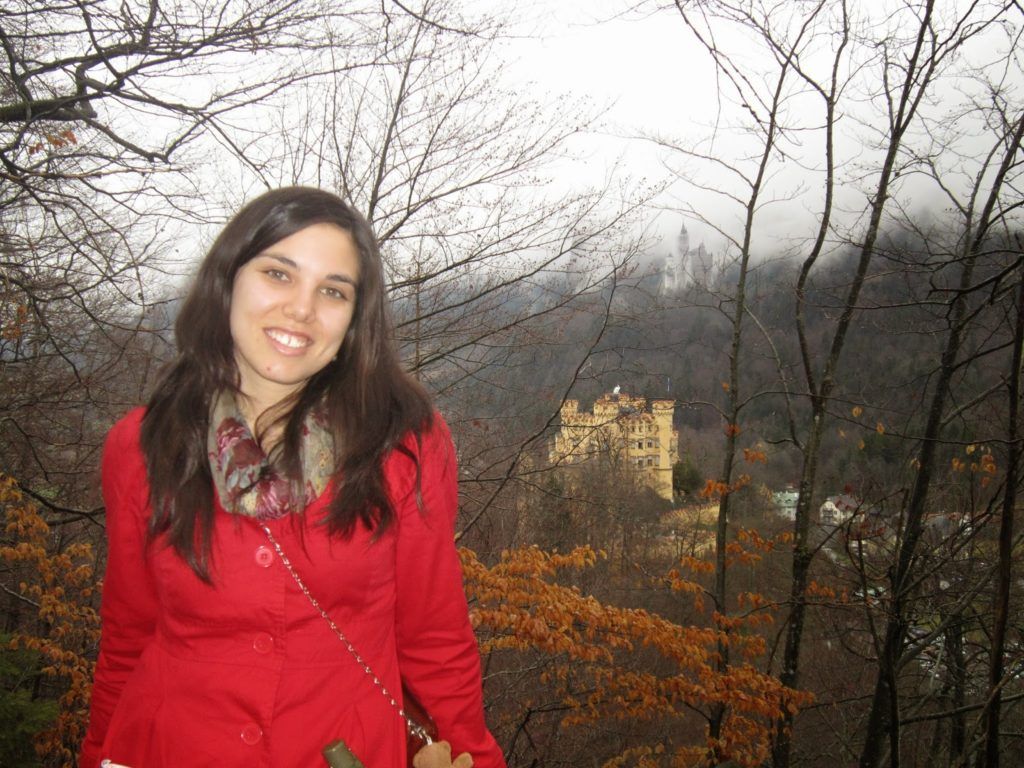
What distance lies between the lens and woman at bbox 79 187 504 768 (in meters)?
1.22

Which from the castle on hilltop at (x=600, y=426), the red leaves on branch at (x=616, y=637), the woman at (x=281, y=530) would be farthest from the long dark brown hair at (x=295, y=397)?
the castle on hilltop at (x=600, y=426)

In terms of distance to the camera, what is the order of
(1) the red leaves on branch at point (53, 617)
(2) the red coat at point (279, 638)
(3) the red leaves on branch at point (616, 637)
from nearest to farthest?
(2) the red coat at point (279, 638) → (1) the red leaves on branch at point (53, 617) → (3) the red leaves on branch at point (616, 637)

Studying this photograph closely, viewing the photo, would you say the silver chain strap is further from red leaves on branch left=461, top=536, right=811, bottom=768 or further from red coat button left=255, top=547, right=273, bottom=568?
red leaves on branch left=461, top=536, right=811, bottom=768

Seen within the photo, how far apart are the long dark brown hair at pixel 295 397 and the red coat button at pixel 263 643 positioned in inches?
6.1

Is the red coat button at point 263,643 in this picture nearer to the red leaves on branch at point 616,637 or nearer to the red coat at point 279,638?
the red coat at point 279,638

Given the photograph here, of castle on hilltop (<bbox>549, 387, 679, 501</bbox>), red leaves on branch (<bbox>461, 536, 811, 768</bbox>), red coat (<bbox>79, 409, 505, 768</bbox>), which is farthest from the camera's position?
castle on hilltop (<bbox>549, 387, 679, 501</bbox>)

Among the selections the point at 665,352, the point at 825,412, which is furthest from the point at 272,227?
the point at 825,412

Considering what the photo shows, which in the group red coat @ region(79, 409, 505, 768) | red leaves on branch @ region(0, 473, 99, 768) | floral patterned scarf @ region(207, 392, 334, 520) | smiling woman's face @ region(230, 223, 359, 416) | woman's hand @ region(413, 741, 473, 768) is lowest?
red leaves on branch @ region(0, 473, 99, 768)

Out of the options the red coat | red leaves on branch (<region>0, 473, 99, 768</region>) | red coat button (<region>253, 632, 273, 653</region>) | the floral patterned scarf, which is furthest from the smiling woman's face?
red leaves on branch (<region>0, 473, 99, 768</region>)

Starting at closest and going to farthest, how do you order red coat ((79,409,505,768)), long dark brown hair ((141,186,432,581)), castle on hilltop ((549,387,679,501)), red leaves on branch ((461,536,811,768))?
red coat ((79,409,505,768)) → long dark brown hair ((141,186,432,581)) → red leaves on branch ((461,536,811,768)) → castle on hilltop ((549,387,679,501))

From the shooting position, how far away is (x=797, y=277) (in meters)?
7.09

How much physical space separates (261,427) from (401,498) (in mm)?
371

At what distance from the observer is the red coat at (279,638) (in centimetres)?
120

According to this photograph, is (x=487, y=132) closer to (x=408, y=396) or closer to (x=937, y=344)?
(x=937, y=344)
